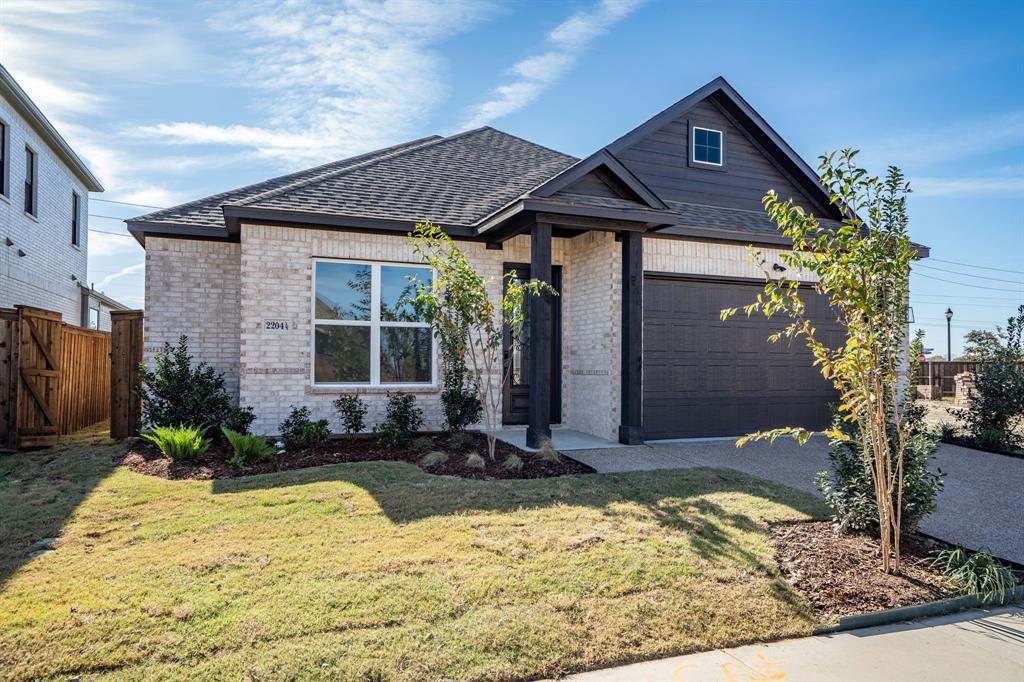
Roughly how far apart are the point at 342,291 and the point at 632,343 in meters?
4.49

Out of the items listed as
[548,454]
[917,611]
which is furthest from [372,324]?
[917,611]

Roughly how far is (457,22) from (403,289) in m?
4.13

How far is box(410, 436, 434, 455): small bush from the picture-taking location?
786 cm

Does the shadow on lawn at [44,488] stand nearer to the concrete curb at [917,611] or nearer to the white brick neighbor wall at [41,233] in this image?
the white brick neighbor wall at [41,233]

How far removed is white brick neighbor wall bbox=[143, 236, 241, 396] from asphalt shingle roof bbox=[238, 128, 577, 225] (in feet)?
5.08

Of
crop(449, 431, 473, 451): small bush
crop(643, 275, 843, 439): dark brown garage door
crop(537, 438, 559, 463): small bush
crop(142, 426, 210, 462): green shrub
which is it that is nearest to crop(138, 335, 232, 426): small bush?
crop(142, 426, 210, 462): green shrub

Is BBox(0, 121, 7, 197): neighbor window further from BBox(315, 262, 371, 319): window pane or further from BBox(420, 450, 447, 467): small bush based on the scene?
BBox(420, 450, 447, 467): small bush

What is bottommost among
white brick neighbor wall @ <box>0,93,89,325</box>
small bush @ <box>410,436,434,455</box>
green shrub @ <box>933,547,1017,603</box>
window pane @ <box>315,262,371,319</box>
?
green shrub @ <box>933,547,1017,603</box>

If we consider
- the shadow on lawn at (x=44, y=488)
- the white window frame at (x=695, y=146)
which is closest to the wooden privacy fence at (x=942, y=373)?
the white window frame at (x=695, y=146)

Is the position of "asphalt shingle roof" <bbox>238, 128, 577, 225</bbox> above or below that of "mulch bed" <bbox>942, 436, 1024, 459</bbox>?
above

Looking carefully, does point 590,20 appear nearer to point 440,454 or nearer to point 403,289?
point 403,289

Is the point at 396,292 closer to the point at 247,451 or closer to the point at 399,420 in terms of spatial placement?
the point at 399,420

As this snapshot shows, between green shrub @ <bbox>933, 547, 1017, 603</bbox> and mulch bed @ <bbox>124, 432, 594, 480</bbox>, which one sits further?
mulch bed @ <bbox>124, 432, 594, 480</bbox>

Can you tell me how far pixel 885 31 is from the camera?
891 cm
